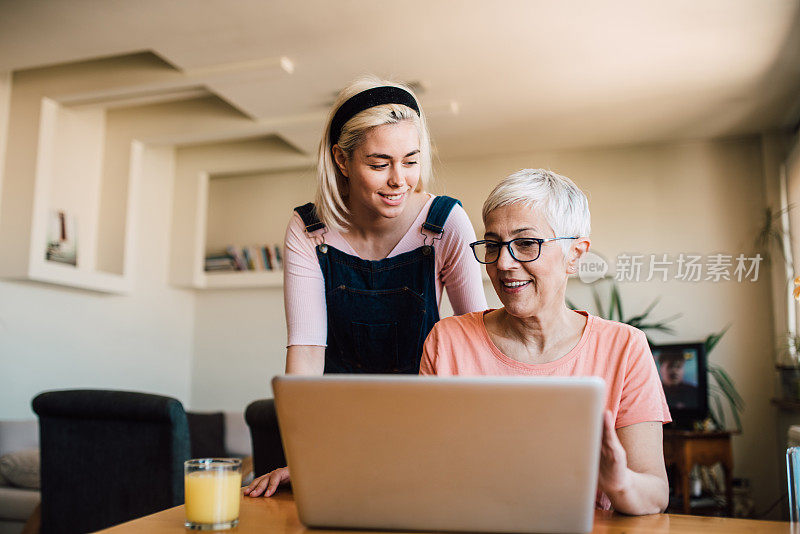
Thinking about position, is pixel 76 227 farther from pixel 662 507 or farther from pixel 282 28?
pixel 662 507

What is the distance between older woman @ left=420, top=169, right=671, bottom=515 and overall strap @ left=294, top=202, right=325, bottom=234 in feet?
1.46

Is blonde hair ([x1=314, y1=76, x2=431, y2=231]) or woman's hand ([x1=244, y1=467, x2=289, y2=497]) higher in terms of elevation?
blonde hair ([x1=314, y1=76, x2=431, y2=231])

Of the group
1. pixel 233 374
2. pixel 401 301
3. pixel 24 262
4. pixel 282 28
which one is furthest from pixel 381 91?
pixel 233 374

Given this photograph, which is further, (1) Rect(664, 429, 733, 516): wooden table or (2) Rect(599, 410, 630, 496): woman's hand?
(1) Rect(664, 429, 733, 516): wooden table

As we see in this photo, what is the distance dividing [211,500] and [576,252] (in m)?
0.82

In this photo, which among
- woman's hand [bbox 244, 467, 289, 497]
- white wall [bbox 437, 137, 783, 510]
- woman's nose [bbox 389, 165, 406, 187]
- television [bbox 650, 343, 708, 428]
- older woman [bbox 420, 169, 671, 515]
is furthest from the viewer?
white wall [bbox 437, 137, 783, 510]

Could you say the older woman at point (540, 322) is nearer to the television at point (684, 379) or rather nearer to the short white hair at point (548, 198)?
the short white hair at point (548, 198)

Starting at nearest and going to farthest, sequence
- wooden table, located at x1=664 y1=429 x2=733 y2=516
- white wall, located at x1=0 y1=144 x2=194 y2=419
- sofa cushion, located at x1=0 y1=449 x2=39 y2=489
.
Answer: sofa cushion, located at x1=0 y1=449 x2=39 y2=489
wooden table, located at x1=664 y1=429 x2=733 y2=516
white wall, located at x1=0 y1=144 x2=194 y2=419

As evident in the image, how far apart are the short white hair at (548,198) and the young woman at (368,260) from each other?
306 mm

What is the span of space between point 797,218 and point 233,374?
4.34m

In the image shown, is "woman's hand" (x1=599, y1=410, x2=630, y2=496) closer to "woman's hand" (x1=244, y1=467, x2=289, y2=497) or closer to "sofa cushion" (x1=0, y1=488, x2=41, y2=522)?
"woman's hand" (x1=244, y1=467, x2=289, y2=497)

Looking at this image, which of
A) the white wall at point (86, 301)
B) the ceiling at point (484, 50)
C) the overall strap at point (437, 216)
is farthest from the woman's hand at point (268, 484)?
the white wall at point (86, 301)

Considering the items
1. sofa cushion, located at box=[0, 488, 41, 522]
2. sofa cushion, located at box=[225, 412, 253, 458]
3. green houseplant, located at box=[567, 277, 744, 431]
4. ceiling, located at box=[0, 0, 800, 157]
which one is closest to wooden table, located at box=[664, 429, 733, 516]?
green houseplant, located at box=[567, 277, 744, 431]

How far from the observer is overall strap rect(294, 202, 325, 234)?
1.67 metres
